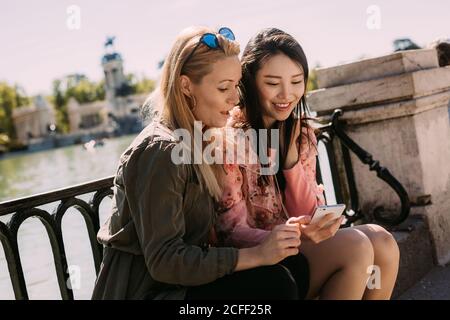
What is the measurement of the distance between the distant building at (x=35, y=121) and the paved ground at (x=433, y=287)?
91856mm

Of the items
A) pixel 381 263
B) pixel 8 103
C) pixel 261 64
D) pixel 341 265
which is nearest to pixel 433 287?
pixel 381 263

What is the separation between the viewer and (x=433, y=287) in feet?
11.6

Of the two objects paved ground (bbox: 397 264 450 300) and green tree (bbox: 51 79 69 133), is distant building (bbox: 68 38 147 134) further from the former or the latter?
paved ground (bbox: 397 264 450 300)

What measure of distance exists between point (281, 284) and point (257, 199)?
60 cm

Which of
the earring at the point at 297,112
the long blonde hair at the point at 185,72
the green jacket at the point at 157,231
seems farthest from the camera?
the earring at the point at 297,112

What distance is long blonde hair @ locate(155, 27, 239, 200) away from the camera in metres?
2.18

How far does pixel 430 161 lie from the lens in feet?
12.5

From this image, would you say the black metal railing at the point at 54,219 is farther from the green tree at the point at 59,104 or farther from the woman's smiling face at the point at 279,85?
the green tree at the point at 59,104

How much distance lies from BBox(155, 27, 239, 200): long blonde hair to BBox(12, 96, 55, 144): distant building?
92.9 meters

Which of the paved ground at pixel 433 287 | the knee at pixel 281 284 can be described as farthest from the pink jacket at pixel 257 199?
the paved ground at pixel 433 287

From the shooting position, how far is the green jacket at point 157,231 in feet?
6.47

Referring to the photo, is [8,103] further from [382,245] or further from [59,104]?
[382,245]

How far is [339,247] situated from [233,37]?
82cm
